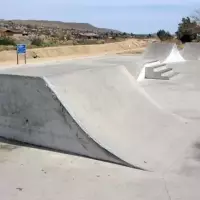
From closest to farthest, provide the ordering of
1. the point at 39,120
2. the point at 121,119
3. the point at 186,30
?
the point at 39,120, the point at 121,119, the point at 186,30

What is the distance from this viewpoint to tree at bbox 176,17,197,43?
147ft

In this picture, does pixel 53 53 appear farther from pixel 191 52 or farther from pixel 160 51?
pixel 160 51

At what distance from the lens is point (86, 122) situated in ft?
17.4

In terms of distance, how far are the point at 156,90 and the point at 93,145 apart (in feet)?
23.6

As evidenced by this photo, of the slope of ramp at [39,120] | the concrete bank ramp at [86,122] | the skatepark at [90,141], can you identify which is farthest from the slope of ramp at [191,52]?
the slope of ramp at [39,120]

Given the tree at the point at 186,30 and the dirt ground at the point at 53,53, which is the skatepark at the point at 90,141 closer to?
the dirt ground at the point at 53,53

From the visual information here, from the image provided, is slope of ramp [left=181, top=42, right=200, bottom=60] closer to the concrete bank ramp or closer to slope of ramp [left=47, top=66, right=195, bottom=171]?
slope of ramp [left=47, top=66, right=195, bottom=171]

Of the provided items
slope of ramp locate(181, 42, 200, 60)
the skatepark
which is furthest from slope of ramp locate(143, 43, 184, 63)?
the skatepark

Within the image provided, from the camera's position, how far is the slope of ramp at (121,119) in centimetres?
516

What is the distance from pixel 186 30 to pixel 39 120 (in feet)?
140

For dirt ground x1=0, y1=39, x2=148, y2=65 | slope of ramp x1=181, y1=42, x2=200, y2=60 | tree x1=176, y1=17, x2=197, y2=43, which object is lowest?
dirt ground x1=0, y1=39, x2=148, y2=65

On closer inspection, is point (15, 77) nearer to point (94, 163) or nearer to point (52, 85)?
point (52, 85)

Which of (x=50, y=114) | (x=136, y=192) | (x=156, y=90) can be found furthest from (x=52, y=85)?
(x=156, y=90)

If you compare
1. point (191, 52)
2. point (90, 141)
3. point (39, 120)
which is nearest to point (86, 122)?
point (90, 141)
